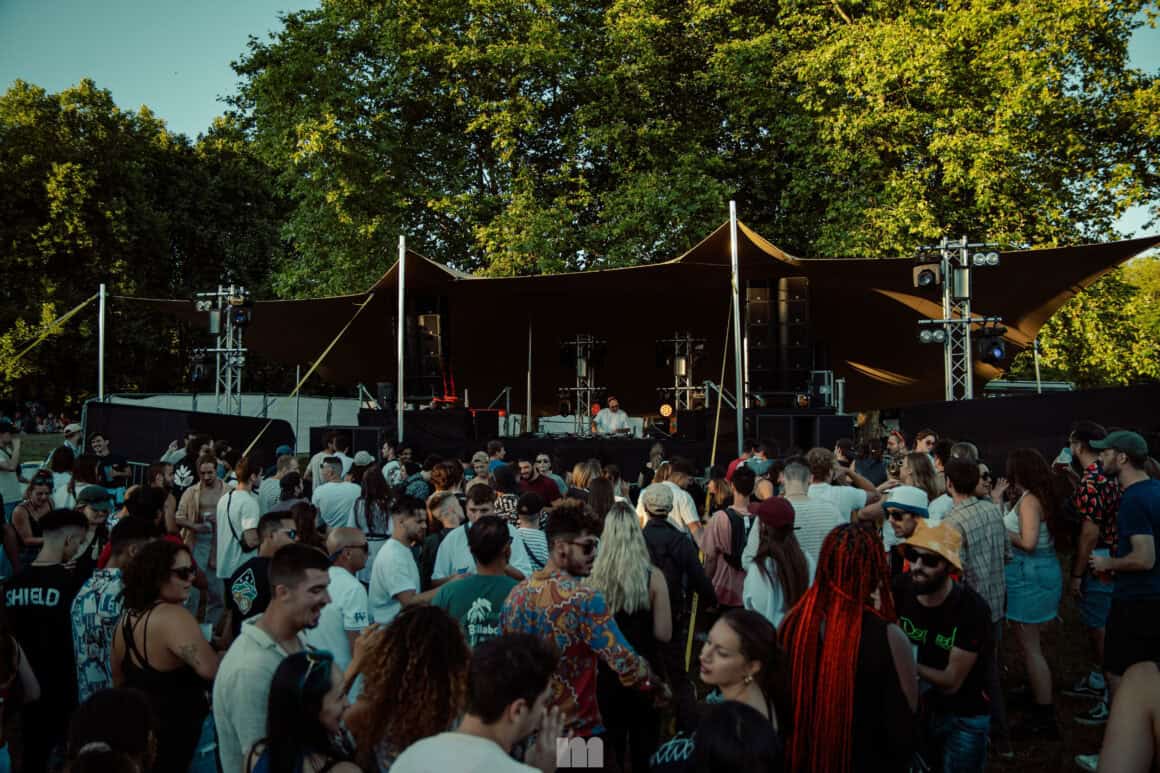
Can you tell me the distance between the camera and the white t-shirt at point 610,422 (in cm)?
1462

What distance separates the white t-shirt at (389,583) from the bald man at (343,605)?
0.10 metres

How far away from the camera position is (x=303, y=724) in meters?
2.11

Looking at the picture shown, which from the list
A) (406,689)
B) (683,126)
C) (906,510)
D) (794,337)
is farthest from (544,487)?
(683,126)

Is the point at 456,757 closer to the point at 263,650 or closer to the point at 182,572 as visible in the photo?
the point at 263,650

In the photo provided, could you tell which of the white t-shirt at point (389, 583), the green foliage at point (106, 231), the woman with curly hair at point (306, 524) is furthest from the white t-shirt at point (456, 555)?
the green foliage at point (106, 231)

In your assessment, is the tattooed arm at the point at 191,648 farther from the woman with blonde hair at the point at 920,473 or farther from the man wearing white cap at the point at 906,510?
the woman with blonde hair at the point at 920,473

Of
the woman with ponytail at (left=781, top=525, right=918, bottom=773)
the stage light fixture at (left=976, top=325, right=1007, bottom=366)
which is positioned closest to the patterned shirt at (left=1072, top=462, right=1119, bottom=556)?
the woman with ponytail at (left=781, top=525, right=918, bottom=773)

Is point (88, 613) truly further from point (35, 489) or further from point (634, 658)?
point (35, 489)

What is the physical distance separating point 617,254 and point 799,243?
3.84 m

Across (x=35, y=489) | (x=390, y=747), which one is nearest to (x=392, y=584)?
(x=390, y=747)

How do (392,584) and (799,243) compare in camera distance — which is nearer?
(392,584)

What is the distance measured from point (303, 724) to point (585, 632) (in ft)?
3.18

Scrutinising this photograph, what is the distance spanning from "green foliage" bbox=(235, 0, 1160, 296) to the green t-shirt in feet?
44.7

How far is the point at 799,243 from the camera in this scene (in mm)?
18281
